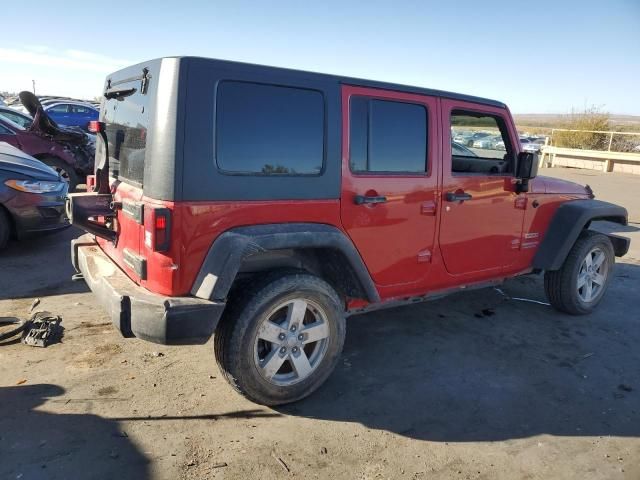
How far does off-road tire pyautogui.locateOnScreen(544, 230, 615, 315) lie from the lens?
4.81 metres

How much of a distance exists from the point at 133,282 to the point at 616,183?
1840cm

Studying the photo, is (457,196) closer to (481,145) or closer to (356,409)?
(481,145)

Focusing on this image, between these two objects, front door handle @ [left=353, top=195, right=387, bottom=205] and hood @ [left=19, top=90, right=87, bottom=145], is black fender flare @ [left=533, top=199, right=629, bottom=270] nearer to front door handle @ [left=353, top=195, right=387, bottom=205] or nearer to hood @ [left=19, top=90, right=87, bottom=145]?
front door handle @ [left=353, top=195, right=387, bottom=205]

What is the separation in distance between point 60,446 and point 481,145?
13.2ft

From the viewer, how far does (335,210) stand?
3.21 metres

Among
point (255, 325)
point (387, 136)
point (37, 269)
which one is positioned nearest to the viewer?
point (255, 325)

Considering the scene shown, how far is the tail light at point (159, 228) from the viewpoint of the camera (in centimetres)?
262

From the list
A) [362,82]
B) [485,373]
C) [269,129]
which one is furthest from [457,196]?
[269,129]

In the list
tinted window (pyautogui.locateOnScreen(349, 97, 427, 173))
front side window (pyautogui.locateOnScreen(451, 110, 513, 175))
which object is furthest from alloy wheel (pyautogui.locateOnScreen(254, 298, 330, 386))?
front side window (pyautogui.locateOnScreen(451, 110, 513, 175))

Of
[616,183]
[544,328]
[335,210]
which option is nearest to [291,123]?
[335,210]

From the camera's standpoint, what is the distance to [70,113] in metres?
18.1

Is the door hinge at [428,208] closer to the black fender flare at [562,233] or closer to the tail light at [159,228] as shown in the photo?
the black fender flare at [562,233]

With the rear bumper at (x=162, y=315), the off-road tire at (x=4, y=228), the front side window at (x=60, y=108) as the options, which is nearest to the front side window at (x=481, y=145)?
the rear bumper at (x=162, y=315)

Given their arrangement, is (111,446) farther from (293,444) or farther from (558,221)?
(558,221)
